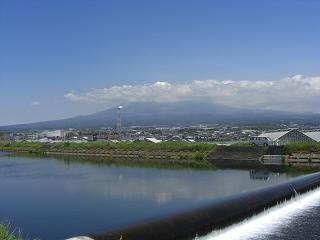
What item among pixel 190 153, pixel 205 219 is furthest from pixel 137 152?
pixel 205 219

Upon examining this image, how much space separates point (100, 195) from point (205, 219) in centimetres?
825

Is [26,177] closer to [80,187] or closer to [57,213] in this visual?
[80,187]

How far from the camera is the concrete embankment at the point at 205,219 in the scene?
27.0ft

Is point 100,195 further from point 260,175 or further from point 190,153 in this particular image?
point 190,153

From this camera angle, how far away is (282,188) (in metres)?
14.0

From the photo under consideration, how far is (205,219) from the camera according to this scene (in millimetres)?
9898

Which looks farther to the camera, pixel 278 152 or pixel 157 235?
pixel 278 152

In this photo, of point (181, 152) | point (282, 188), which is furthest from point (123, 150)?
point (282, 188)

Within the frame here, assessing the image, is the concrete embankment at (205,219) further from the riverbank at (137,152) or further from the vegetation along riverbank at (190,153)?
the riverbank at (137,152)

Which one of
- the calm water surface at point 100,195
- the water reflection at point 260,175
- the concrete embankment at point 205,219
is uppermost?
the concrete embankment at point 205,219

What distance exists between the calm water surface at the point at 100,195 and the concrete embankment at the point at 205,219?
0.77m

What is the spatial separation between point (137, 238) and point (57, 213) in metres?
6.46

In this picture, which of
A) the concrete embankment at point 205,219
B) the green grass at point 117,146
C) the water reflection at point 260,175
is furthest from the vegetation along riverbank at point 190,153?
the concrete embankment at point 205,219

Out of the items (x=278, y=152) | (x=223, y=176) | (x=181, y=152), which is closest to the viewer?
(x=223, y=176)
